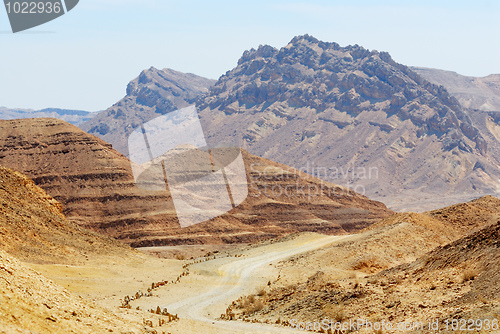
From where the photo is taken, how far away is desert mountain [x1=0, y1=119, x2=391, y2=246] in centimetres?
7669

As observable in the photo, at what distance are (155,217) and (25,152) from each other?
802 inches

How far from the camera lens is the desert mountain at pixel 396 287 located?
17922 millimetres

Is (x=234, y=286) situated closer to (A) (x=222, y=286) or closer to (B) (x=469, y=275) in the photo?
(A) (x=222, y=286)

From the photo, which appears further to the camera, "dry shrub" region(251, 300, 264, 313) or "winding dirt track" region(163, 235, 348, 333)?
"dry shrub" region(251, 300, 264, 313)

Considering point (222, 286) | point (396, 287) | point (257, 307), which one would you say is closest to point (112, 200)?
point (222, 286)

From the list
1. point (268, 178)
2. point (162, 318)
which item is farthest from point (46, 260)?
point (268, 178)

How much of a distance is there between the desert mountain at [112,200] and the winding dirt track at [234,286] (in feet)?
102

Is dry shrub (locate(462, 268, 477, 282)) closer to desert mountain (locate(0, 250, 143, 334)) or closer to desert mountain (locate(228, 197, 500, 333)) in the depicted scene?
desert mountain (locate(228, 197, 500, 333))

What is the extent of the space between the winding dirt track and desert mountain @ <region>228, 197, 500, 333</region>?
1.12 metres

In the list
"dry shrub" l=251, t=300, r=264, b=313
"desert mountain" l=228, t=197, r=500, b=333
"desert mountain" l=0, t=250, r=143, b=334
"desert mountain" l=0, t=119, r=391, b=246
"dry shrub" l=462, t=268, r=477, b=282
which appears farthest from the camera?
"desert mountain" l=0, t=119, r=391, b=246
